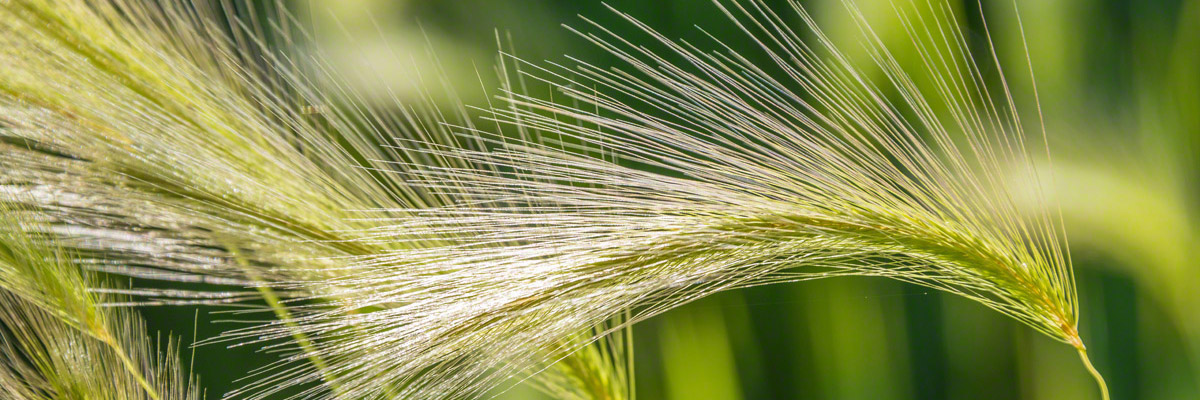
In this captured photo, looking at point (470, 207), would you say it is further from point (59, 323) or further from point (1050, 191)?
point (1050, 191)

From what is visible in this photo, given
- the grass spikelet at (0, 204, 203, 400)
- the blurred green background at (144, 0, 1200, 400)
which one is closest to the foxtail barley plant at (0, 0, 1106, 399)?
the grass spikelet at (0, 204, 203, 400)

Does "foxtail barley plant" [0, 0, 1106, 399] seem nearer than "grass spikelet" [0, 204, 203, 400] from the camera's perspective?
Yes

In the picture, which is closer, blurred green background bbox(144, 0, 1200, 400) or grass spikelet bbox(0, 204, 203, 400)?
grass spikelet bbox(0, 204, 203, 400)

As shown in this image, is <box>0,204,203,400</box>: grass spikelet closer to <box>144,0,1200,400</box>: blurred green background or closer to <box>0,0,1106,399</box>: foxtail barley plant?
<box>0,0,1106,399</box>: foxtail barley plant

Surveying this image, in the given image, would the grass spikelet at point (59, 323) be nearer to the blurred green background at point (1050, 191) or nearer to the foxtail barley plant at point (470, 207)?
the foxtail barley plant at point (470, 207)

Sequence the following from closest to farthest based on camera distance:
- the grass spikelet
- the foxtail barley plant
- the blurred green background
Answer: the foxtail barley plant → the grass spikelet → the blurred green background

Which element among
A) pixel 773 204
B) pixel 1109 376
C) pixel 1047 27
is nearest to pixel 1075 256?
pixel 1109 376

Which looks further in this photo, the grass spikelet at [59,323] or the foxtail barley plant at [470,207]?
the grass spikelet at [59,323]

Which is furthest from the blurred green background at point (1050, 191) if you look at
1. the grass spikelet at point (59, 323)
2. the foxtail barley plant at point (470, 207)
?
the grass spikelet at point (59, 323)

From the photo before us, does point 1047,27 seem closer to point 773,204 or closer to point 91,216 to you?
point 773,204

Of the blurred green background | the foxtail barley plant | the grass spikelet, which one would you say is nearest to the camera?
the foxtail barley plant
